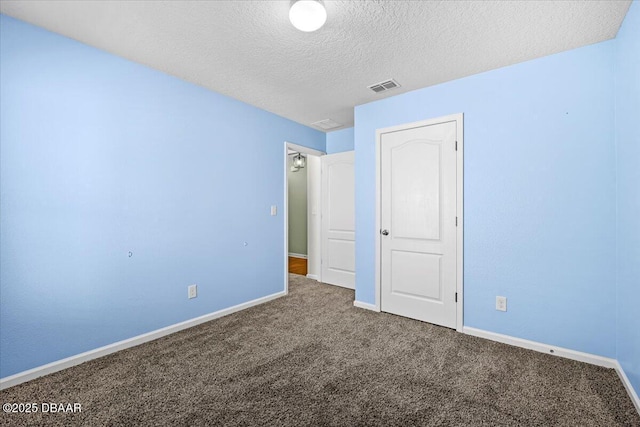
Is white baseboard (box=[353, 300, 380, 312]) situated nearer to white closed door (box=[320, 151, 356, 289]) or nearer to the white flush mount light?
white closed door (box=[320, 151, 356, 289])

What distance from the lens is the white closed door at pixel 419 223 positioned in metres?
2.88

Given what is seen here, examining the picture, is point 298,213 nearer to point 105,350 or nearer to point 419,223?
point 419,223

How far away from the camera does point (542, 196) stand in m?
2.39

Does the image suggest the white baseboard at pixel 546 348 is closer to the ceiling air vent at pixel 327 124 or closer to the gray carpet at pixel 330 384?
the gray carpet at pixel 330 384

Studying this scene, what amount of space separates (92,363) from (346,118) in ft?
12.4

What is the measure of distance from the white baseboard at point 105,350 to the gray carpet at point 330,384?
6 cm

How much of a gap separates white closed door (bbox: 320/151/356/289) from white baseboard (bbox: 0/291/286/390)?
159 centimetres

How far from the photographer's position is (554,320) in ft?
7.67

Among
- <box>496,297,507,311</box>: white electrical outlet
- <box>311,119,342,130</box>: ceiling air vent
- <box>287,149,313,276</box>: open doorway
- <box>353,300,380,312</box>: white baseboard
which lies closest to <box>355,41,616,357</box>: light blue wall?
<box>496,297,507,311</box>: white electrical outlet

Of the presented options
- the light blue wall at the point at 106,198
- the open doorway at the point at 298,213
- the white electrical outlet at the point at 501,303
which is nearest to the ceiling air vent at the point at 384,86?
the light blue wall at the point at 106,198

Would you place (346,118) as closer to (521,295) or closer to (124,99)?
(124,99)

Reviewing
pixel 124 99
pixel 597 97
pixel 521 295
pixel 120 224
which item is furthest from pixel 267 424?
pixel 597 97

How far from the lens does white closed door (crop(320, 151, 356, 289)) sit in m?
4.31

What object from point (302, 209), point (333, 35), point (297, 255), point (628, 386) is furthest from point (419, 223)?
point (297, 255)
